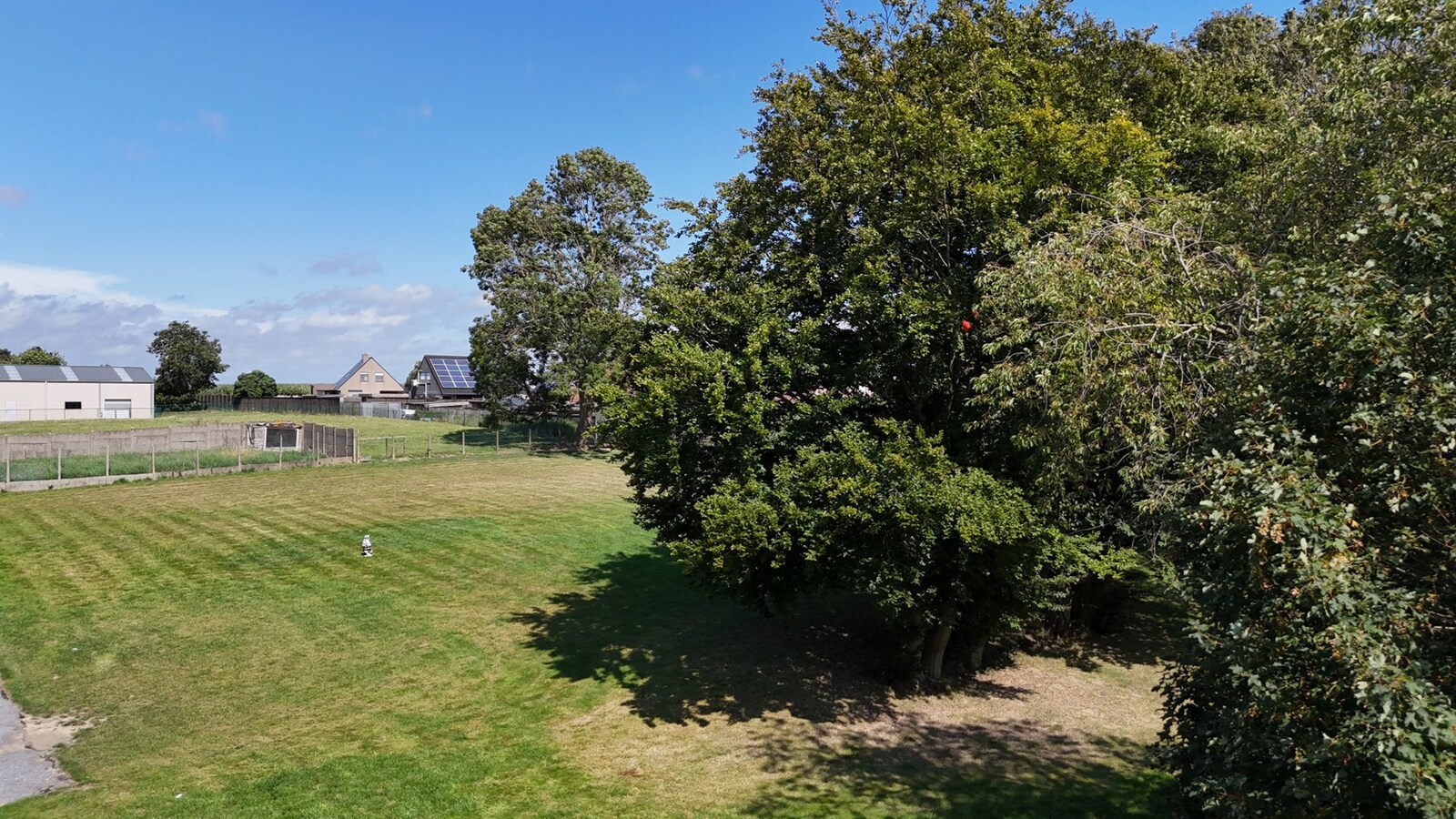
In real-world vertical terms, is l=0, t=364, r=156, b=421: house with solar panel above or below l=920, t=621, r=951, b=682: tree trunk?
above

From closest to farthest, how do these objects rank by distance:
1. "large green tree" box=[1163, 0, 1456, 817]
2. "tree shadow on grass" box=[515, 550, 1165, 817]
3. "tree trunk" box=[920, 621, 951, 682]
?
1. "large green tree" box=[1163, 0, 1456, 817]
2. "tree shadow on grass" box=[515, 550, 1165, 817]
3. "tree trunk" box=[920, 621, 951, 682]

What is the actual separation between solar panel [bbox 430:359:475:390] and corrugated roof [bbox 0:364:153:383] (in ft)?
88.5

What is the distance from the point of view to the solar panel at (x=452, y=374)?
89562 mm

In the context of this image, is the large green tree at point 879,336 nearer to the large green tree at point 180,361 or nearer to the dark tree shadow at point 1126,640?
the dark tree shadow at point 1126,640

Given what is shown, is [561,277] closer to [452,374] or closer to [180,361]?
[452,374]

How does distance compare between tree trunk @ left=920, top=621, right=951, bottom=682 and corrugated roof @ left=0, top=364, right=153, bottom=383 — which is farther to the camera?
corrugated roof @ left=0, top=364, right=153, bottom=383

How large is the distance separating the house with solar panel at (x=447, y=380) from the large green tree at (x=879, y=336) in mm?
77306

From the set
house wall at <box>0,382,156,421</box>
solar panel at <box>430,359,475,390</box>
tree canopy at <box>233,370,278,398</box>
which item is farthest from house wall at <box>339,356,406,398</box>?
house wall at <box>0,382,156,421</box>

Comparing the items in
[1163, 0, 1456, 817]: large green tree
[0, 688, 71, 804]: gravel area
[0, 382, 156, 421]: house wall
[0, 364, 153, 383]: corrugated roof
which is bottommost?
[0, 688, 71, 804]: gravel area

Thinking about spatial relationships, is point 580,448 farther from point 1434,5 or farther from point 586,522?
point 1434,5

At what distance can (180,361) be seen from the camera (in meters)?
90.5

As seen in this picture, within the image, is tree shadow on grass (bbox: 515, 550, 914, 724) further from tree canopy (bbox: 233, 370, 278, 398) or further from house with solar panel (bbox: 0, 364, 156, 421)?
tree canopy (bbox: 233, 370, 278, 398)

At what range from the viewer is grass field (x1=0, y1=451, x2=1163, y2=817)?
11.6 m

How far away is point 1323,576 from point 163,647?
20.7 m
